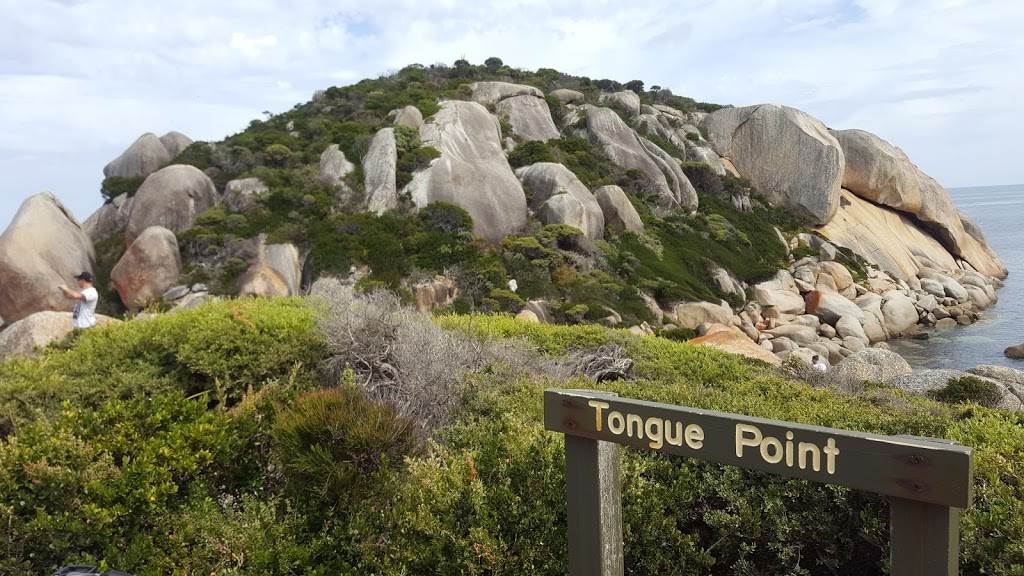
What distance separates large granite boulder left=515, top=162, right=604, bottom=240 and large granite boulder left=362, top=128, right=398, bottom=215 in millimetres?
5506

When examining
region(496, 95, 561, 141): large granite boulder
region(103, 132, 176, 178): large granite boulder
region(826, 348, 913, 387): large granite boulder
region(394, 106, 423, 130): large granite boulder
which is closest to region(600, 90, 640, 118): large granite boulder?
region(496, 95, 561, 141): large granite boulder

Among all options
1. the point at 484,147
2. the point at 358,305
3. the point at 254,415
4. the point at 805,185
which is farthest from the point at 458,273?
the point at 805,185

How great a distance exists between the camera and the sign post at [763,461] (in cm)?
222

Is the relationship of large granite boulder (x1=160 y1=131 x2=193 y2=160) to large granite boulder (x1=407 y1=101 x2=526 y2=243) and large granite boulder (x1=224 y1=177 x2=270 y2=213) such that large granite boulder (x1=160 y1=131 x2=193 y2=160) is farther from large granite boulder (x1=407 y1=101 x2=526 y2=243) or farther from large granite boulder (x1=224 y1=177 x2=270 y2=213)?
large granite boulder (x1=407 y1=101 x2=526 y2=243)

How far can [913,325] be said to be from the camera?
29.2 meters

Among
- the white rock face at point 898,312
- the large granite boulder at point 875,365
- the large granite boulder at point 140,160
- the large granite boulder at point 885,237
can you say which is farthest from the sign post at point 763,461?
the large granite boulder at point 885,237

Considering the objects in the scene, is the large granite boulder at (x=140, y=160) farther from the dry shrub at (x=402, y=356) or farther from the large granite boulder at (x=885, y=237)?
the large granite boulder at (x=885, y=237)

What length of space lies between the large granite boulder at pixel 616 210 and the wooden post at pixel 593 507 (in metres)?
24.8

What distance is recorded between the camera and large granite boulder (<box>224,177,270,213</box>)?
23.0 metres

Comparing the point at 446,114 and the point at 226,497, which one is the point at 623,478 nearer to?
the point at 226,497

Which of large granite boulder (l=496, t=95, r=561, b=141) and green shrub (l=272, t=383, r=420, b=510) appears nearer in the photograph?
green shrub (l=272, t=383, r=420, b=510)

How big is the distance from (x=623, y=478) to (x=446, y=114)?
1057 inches

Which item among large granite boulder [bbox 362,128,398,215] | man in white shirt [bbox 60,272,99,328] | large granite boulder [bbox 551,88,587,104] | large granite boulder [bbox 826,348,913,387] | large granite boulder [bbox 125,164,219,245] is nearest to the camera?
man in white shirt [bbox 60,272,99,328]

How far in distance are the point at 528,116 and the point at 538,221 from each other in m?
11.1
